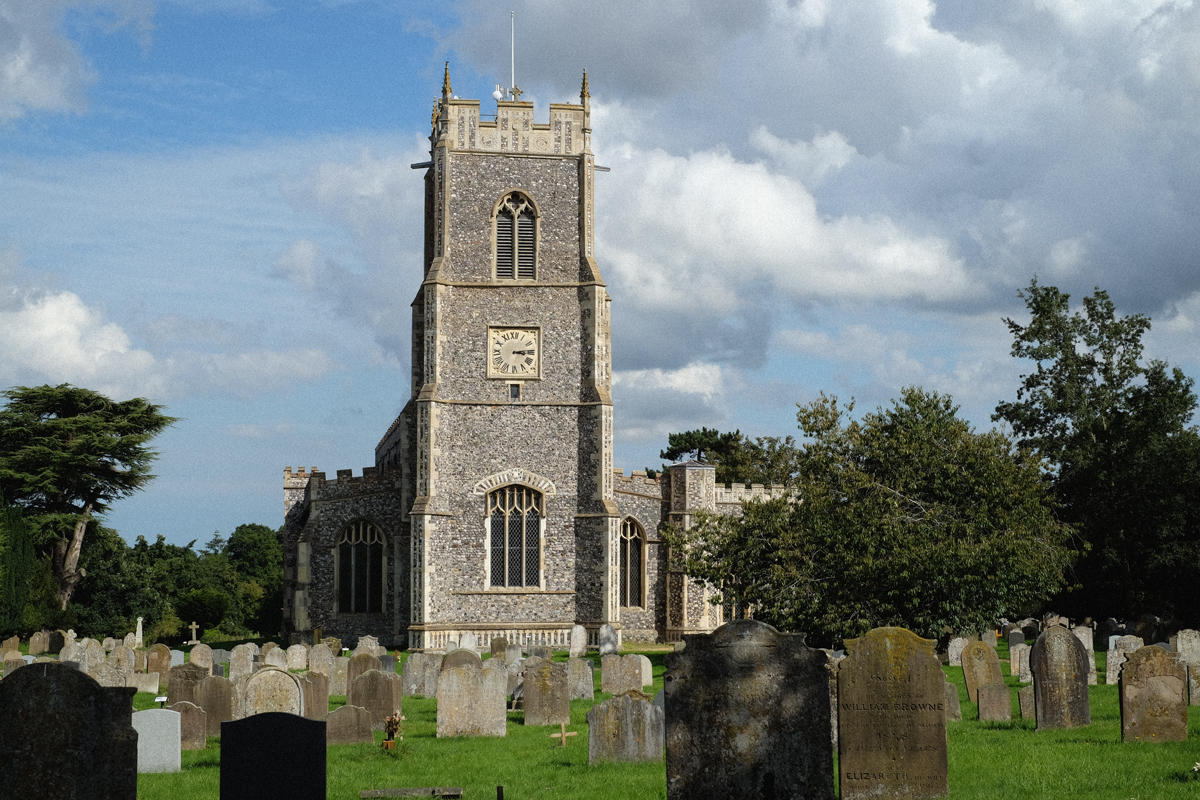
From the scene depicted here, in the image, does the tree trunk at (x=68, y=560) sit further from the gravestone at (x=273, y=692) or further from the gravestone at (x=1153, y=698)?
the gravestone at (x=1153, y=698)

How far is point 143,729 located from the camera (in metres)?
12.1

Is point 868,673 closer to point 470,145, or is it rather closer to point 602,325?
point 602,325

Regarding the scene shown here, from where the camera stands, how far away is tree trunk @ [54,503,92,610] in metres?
42.8

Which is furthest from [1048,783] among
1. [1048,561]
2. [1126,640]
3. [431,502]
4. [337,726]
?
[431,502]

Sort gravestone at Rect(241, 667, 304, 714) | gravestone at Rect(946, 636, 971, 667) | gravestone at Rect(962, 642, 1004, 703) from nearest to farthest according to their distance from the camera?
gravestone at Rect(241, 667, 304, 714)
gravestone at Rect(962, 642, 1004, 703)
gravestone at Rect(946, 636, 971, 667)

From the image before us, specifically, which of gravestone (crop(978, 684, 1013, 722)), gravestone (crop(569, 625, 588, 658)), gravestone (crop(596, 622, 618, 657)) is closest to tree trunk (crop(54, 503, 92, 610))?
gravestone (crop(569, 625, 588, 658))

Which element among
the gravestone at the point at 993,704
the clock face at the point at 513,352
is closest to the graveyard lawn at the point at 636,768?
the gravestone at the point at 993,704

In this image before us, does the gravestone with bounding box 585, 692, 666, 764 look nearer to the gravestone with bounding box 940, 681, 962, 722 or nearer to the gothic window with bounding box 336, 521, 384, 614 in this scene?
the gravestone with bounding box 940, 681, 962, 722

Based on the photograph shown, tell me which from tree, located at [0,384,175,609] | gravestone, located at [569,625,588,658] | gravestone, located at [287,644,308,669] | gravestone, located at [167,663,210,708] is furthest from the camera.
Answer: tree, located at [0,384,175,609]

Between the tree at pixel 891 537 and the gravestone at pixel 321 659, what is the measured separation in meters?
6.75

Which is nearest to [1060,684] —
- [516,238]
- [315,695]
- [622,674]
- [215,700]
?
[622,674]

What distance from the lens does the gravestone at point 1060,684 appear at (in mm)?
12914

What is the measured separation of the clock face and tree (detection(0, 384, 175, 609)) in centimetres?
1716

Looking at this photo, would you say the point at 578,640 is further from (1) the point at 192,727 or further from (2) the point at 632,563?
(1) the point at 192,727
